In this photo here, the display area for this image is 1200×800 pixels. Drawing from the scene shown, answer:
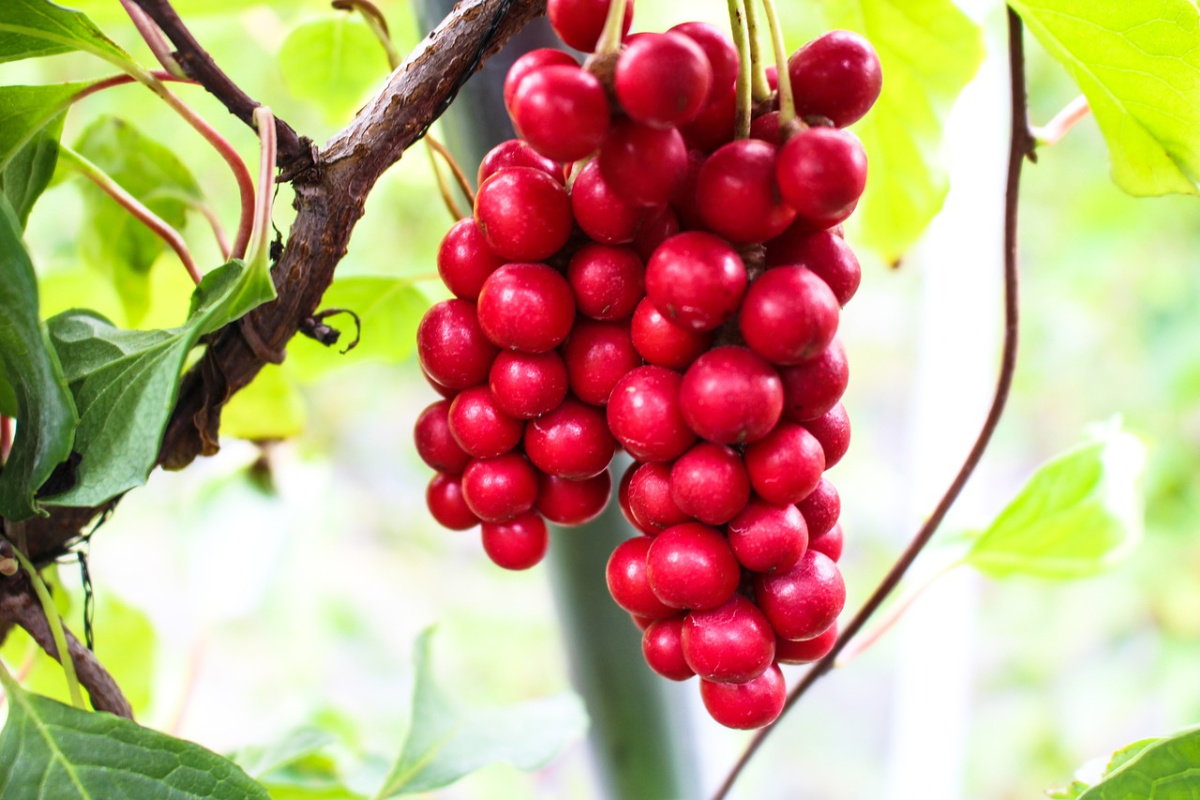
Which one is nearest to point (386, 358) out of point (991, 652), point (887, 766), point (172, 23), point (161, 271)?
point (161, 271)

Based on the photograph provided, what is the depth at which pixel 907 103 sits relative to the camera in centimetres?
41

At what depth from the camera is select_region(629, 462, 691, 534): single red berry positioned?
0.25m

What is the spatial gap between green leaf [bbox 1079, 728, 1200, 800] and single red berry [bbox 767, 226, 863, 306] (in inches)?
6.8

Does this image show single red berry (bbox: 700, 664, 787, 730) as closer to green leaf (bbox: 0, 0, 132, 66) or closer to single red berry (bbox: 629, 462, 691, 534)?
single red berry (bbox: 629, 462, 691, 534)

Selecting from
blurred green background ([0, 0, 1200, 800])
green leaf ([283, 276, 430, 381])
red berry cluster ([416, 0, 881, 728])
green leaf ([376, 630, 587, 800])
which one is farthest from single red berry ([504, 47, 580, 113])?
blurred green background ([0, 0, 1200, 800])

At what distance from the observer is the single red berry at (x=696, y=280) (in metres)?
0.22

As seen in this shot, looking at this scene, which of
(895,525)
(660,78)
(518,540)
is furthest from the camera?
(895,525)

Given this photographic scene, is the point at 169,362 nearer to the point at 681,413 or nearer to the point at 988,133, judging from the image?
the point at 681,413

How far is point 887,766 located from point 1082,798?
1035 millimetres

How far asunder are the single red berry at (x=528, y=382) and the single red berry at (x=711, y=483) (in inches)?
1.8

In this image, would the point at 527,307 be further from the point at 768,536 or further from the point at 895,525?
the point at 895,525

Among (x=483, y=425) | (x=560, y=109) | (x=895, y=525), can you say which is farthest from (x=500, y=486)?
(x=895, y=525)

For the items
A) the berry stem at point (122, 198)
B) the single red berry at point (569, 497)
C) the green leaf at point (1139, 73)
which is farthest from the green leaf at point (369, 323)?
the green leaf at point (1139, 73)

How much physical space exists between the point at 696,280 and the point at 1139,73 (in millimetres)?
198
